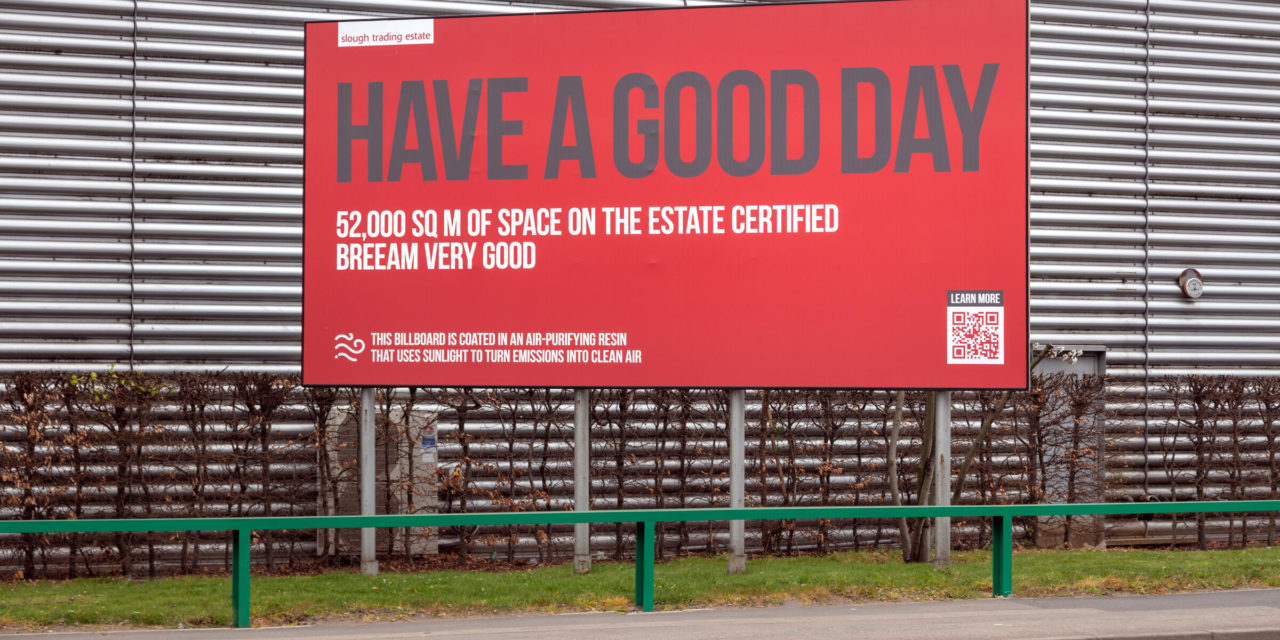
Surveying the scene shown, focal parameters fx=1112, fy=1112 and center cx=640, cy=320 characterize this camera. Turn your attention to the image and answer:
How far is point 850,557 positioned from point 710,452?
2121 millimetres

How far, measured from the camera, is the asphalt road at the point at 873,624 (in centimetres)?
782

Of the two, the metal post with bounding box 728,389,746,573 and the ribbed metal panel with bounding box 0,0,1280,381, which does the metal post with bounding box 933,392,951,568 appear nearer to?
the metal post with bounding box 728,389,746,573

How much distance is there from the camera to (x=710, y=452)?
551 inches

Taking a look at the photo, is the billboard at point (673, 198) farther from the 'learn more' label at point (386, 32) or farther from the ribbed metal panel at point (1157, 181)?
the ribbed metal panel at point (1157, 181)

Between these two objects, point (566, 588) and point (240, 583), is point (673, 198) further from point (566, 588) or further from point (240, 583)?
point (240, 583)

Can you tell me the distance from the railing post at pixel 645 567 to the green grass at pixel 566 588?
0.61 feet

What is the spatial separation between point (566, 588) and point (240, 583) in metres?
2.98

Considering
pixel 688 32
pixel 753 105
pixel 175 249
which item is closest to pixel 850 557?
pixel 753 105

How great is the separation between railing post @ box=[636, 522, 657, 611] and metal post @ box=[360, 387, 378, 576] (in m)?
4.03

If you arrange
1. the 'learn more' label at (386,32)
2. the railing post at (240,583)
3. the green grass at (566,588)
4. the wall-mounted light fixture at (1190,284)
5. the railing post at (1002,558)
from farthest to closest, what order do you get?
the wall-mounted light fixture at (1190,284), the 'learn more' label at (386,32), the railing post at (1002,558), the green grass at (566,588), the railing post at (240,583)

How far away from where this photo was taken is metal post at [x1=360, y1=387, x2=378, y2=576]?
11.8 meters

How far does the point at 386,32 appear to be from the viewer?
11.8m

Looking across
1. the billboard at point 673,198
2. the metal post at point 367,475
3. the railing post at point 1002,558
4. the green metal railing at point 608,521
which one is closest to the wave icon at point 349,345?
the billboard at point 673,198

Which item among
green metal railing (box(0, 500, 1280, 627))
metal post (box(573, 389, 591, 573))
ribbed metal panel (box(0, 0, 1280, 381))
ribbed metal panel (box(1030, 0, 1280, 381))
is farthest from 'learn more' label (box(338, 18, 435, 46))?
ribbed metal panel (box(1030, 0, 1280, 381))
